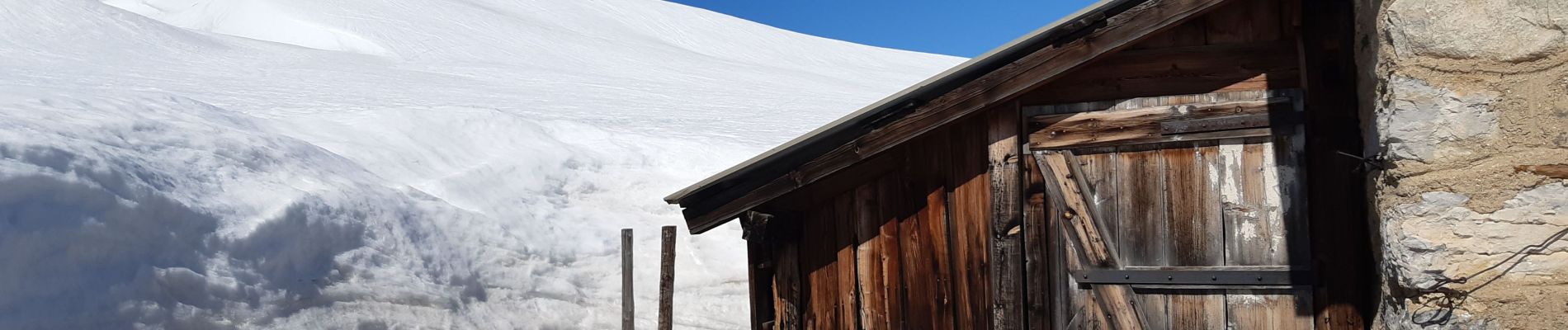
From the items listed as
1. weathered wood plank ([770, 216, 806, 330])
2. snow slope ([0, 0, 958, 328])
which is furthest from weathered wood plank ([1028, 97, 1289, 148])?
snow slope ([0, 0, 958, 328])

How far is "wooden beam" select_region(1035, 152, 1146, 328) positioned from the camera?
5.26 meters

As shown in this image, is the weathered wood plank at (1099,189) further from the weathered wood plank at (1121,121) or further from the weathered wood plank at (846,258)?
the weathered wood plank at (846,258)

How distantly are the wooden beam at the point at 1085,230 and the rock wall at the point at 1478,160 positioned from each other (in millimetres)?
1398

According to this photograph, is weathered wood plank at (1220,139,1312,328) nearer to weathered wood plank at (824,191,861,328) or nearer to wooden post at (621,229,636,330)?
weathered wood plank at (824,191,861,328)

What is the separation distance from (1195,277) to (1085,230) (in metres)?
0.55

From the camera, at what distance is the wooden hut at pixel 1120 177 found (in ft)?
16.2

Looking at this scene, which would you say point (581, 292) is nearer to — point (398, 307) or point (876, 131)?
point (398, 307)

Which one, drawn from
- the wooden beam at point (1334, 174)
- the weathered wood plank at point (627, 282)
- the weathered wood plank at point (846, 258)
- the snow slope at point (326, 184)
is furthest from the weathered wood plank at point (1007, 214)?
the snow slope at point (326, 184)

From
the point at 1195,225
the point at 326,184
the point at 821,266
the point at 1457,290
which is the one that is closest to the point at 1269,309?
the point at 1195,225

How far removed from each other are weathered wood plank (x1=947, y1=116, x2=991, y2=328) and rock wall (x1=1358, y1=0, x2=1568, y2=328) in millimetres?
1936

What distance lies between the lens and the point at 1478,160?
12.7 ft

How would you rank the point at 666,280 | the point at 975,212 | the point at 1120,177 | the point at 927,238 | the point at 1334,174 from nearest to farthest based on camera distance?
1. the point at 1334,174
2. the point at 1120,177
3. the point at 975,212
4. the point at 927,238
5. the point at 666,280

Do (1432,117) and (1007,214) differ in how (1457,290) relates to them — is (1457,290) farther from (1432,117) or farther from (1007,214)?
(1007,214)

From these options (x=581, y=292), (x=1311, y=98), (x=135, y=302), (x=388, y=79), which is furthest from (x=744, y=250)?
(x=388, y=79)
